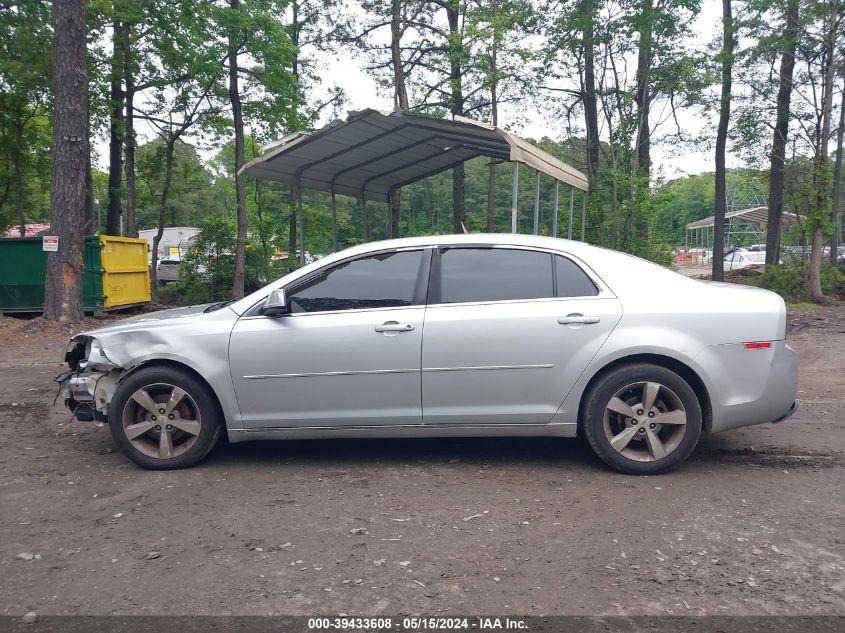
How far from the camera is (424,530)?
369 centimetres

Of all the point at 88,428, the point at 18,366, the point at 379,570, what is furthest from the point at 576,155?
the point at 379,570

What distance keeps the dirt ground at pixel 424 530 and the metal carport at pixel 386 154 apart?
458cm

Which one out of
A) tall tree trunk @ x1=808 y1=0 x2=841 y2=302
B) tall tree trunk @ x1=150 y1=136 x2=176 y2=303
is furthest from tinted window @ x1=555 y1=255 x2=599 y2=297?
tall tree trunk @ x1=150 y1=136 x2=176 y2=303

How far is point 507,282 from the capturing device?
4676 millimetres

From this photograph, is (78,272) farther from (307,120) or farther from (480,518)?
(480,518)

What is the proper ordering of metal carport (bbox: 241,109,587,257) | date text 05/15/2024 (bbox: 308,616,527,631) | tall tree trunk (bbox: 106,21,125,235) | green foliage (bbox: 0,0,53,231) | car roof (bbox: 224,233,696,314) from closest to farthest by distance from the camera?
date text 05/15/2024 (bbox: 308,616,527,631) < car roof (bbox: 224,233,696,314) < metal carport (bbox: 241,109,587,257) < green foliage (bbox: 0,0,53,231) < tall tree trunk (bbox: 106,21,125,235)

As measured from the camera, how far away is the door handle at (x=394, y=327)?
453 cm

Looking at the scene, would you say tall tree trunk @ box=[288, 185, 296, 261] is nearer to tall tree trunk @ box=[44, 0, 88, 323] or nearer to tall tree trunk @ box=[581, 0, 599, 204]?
tall tree trunk @ box=[44, 0, 88, 323]

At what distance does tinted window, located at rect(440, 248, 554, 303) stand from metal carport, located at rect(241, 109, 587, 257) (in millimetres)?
3740

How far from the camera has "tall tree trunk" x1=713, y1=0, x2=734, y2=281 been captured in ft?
63.6

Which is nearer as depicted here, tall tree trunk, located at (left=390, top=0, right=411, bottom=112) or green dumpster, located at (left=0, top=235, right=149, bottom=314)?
green dumpster, located at (left=0, top=235, right=149, bottom=314)

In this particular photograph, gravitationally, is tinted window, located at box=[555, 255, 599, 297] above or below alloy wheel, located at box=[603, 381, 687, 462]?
above

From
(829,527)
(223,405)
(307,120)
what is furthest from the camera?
(307,120)

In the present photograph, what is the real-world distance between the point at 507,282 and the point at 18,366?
25.5 feet
